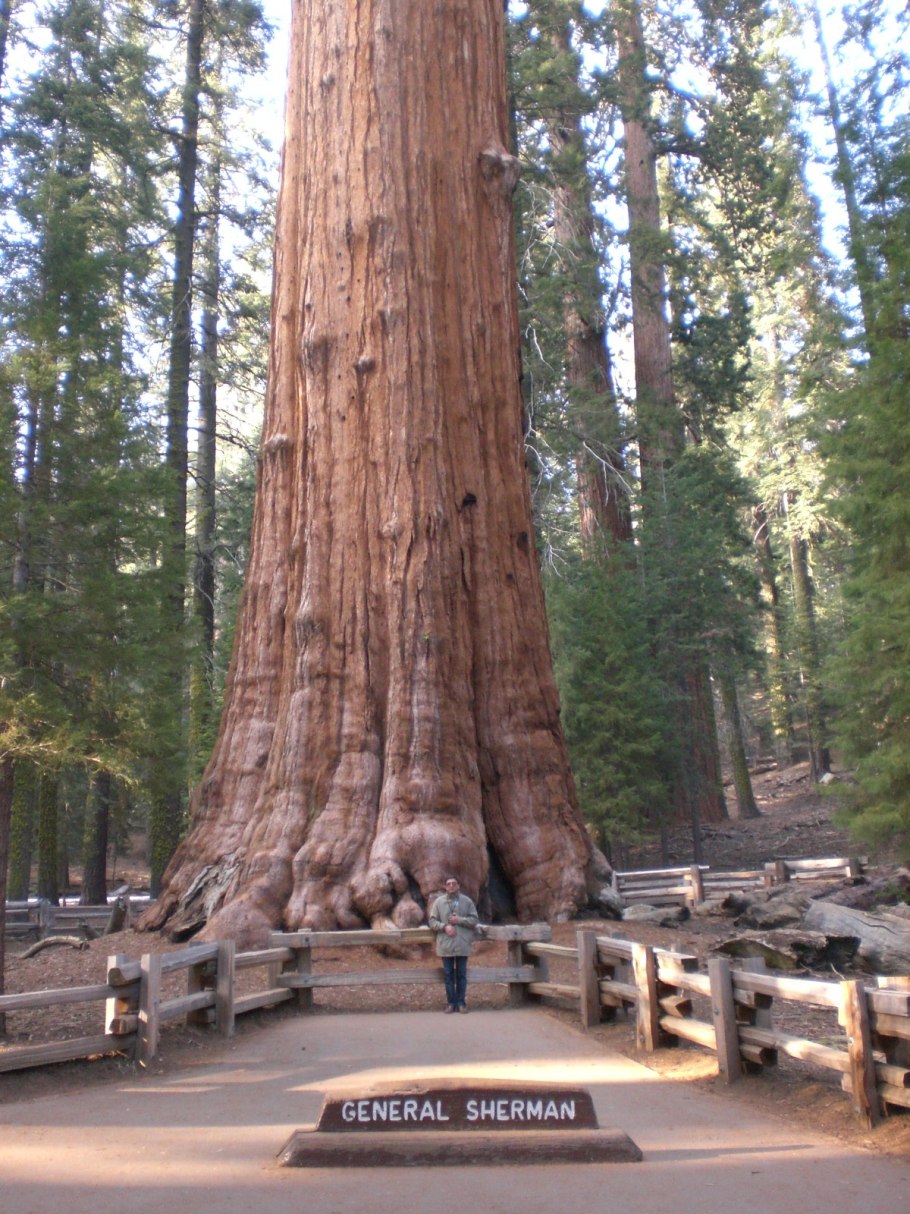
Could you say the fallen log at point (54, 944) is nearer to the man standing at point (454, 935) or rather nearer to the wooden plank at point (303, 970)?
the wooden plank at point (303, 970)

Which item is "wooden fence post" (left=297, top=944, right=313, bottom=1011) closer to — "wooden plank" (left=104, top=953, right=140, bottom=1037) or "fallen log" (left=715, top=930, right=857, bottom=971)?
"wooden plank" (left=104, top=953, right=140, bottom=1037)

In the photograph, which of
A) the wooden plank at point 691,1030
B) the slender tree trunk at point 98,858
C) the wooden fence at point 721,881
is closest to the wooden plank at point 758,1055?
the wooden plank at point 691,1030

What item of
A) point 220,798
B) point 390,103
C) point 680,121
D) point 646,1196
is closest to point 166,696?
point 220,798

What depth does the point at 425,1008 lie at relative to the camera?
1024cm

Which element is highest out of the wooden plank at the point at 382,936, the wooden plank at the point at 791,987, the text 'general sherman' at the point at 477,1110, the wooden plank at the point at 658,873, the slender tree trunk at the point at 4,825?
the slender tree trunk at the point at 4,825

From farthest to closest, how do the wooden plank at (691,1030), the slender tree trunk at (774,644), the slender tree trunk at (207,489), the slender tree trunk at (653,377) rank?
1. the slender tree trunk at (774,644)
2. the slender tree trunk at (653,377)
3. the slender tree trunk at (207,489)
4. the wooden plank at (691,1030)

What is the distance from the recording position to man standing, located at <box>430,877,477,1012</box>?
959 cm

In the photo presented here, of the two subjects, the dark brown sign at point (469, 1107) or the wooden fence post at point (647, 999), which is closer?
the dark brown sign at point (469, 1107)

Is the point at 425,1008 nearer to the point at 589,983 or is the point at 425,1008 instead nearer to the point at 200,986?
the point at 589,983

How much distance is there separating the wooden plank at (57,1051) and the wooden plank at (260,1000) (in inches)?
61.4

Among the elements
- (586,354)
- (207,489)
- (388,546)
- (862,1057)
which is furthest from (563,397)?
(862,1057)

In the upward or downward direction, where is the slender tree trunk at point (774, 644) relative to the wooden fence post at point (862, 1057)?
upward

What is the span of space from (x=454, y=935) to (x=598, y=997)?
50.1 inches

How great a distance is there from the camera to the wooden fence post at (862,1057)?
18.6ft
